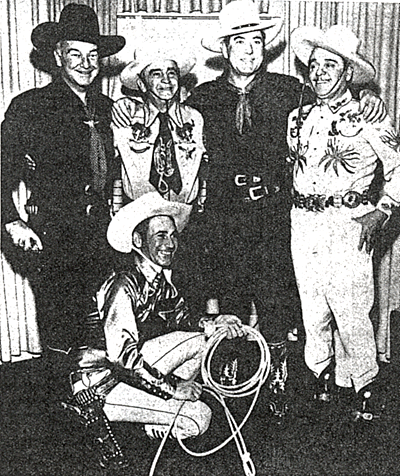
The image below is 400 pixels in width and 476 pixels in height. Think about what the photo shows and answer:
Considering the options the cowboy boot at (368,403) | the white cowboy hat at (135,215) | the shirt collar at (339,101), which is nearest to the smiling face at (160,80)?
the white cowboy hat at (135,215)

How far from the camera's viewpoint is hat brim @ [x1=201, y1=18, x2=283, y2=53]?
6.72 ft

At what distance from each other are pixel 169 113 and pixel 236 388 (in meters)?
Answer: 0.76

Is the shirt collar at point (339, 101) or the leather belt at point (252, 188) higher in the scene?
the shirt collar at point (339, 101)

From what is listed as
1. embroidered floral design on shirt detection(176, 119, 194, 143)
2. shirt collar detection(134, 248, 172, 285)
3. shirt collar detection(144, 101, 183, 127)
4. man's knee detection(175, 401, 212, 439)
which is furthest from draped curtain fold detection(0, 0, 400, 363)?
man's knee detection(175, 401, 212, 439)

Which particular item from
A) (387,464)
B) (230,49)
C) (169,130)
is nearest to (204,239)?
(169,130)

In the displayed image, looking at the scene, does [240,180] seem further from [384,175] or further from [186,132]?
[384,175]

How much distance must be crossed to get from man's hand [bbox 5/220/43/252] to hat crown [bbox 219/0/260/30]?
2.41 ft

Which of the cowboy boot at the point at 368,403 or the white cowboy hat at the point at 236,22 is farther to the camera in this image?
the cowboy boot at the point at 368,403

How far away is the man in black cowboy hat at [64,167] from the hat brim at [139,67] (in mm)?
65

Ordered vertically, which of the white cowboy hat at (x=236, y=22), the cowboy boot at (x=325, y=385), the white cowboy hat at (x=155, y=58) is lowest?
the cowboy boot at (x=325, y=385)

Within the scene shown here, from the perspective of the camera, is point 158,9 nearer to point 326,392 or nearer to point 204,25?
point 204,25

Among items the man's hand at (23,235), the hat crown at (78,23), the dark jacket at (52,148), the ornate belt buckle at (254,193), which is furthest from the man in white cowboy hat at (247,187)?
the man's hand at (23,235)

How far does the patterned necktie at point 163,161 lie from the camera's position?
6.80ft

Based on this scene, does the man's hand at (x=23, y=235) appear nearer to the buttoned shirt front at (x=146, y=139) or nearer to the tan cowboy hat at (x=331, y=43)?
the buttoned shirt front at (x=146, y=139)
